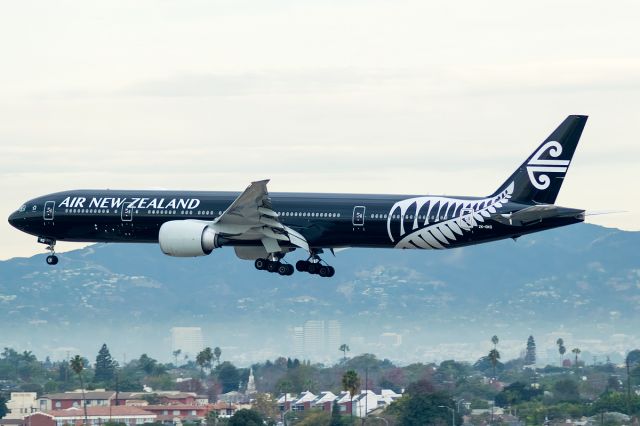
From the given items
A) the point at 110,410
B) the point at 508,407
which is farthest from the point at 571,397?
the point at 110,410

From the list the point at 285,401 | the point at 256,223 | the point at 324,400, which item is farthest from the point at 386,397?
the point at 256,223

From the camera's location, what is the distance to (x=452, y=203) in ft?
251

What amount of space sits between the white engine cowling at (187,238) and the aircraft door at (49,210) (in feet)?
27.6

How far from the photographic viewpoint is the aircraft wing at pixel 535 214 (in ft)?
240

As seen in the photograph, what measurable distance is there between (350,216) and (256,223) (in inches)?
198

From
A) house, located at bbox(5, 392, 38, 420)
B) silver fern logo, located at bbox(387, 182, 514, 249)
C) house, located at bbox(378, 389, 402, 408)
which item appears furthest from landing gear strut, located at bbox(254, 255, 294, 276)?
house, located at bbox(378, 389, 402, 408)

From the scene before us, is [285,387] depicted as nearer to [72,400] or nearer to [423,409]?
[72,400]

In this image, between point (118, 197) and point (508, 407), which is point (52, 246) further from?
point (508, 407)

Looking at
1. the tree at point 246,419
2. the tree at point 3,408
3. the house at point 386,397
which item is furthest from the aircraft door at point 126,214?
the house at point 386,397

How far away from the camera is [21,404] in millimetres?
152000

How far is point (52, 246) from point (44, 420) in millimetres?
50938

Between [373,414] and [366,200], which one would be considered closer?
[366,200]

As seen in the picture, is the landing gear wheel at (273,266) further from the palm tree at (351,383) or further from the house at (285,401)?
the house at (285,401)

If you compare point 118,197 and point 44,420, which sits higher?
point 118,197
